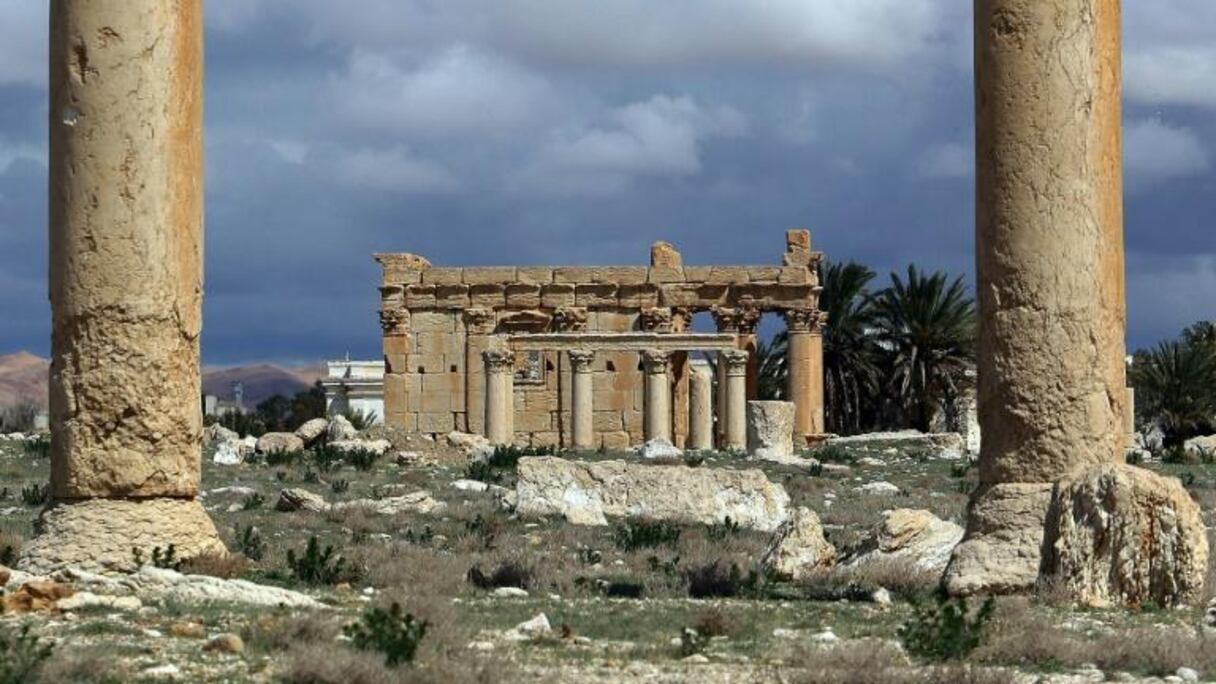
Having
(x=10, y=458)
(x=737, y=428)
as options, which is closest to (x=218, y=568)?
(x=10, y=458)

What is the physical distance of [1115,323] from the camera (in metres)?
15.2

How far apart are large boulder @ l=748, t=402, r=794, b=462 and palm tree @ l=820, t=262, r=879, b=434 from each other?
1857 centimetres

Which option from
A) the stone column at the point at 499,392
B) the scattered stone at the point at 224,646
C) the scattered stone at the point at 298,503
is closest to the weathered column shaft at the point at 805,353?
the stone column at the point at 499,392

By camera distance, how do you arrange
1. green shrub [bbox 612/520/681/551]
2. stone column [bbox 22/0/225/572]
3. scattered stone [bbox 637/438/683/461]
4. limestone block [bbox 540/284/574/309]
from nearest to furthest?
stone column [bbox 22/0/225/572] → green shrub [bbox 612/520/681/551] → scattered stone [bbox 637/438/683/461] → limestone block [bbox 540/284/574/309]

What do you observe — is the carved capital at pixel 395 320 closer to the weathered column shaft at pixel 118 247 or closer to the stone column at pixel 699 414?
the stone column at pixel 699 414

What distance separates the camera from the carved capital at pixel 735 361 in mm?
48219

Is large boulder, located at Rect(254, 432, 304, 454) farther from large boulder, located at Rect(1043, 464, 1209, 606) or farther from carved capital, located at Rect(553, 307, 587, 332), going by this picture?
large boulder, located at Rect(1043, 464, 1209, 606)

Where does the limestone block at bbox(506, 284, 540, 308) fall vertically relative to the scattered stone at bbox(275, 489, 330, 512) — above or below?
above

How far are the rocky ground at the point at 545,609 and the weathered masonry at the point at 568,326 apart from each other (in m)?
26.9

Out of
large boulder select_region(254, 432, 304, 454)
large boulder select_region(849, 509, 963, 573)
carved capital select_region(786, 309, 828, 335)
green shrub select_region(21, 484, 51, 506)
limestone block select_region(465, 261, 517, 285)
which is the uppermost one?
limestone block select_region(465, 261, 517, 285)

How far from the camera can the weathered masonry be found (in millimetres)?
50469

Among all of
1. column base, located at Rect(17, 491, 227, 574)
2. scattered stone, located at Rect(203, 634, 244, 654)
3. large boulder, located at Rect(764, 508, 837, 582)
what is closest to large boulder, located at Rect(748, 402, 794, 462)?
large boulder, located at Rect(764, 508, 837, 582)

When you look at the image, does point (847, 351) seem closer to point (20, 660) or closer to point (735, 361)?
point (735, 361)

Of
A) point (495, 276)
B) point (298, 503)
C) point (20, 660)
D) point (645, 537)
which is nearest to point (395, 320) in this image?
point (495, 276)
